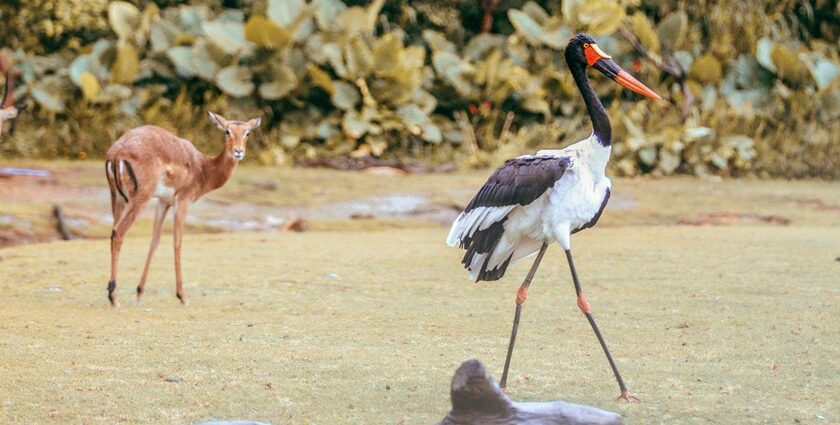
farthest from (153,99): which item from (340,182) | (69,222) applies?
(69,222)

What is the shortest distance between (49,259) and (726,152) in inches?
305

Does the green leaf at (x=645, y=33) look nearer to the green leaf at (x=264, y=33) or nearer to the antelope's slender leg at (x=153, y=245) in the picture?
the green leaf at (x=264, y=33)

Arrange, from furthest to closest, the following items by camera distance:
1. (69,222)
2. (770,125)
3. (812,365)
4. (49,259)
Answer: (770,125)
(69,222)
(49,259)
(812,365)

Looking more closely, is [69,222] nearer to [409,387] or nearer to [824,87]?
[409,387]

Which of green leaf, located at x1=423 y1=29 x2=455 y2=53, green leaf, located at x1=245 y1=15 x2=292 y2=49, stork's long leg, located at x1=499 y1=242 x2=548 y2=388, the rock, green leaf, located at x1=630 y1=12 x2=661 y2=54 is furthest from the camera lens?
green leaf, located at x1=423 y1=29 x2=455 y2=53

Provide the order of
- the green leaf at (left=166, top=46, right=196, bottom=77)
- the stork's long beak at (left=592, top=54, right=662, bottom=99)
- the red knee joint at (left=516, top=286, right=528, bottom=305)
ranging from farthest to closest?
the green leaf at (left=166, top=46, right=196, bottom=77) → the stork's long beak at (left=592, top=54, right=662, bottom=99) → the red knee joint at (left=516, top=286, right=528, bottom=305)

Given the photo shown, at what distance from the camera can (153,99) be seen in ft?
45.5

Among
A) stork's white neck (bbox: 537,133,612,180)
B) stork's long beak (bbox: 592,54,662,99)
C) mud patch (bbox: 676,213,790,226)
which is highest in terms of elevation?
stork's long beak (bbox: 592,54,662,99)

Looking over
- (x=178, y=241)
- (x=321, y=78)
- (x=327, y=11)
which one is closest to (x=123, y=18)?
(x=327, y=11)

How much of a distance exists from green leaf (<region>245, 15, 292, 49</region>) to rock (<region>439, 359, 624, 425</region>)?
999 cm

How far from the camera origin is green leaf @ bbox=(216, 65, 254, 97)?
1353 centimetres

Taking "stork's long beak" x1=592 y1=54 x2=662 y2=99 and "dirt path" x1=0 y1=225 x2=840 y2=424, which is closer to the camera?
"dirt path" x1=0 y1=225 x2=840 y2=424

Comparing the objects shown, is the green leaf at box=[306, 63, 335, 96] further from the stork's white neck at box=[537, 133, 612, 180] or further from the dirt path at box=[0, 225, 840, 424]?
the stork's white neck at box=[537, 133, 612, 180]

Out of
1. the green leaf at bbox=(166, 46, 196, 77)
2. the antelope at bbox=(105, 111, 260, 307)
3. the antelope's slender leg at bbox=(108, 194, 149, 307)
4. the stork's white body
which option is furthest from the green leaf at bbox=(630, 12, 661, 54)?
the stork's white body
